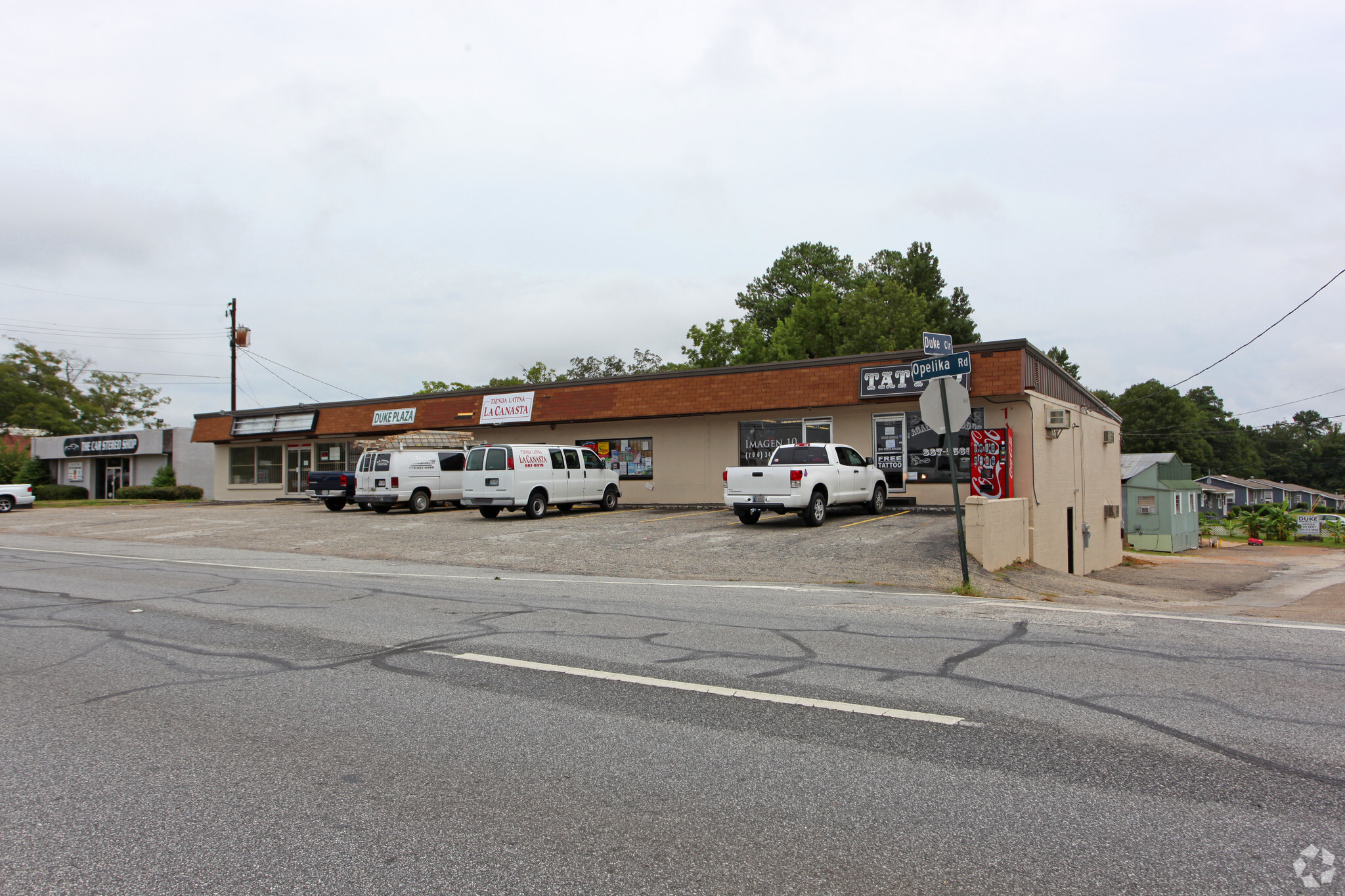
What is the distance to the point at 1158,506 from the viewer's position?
3925cm

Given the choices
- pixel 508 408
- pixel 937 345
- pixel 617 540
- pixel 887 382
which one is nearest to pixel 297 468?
pixel 508 408

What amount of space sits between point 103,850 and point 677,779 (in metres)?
2.49

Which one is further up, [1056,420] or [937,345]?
[937,345]

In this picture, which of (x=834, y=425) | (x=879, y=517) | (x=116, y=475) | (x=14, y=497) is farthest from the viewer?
(x=116, y=475)

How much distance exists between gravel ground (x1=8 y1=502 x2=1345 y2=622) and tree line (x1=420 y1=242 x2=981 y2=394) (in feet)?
60.9

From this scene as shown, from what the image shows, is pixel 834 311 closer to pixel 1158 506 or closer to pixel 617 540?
pixel 1158 506

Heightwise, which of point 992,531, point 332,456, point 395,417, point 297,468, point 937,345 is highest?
point 395,417

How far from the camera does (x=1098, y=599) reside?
477 inches

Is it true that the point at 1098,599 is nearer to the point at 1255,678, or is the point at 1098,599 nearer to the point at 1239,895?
the point at 1255,678

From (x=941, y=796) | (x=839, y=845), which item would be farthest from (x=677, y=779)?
(x=941, y=796)

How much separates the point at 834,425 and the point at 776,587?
12744 millimetres

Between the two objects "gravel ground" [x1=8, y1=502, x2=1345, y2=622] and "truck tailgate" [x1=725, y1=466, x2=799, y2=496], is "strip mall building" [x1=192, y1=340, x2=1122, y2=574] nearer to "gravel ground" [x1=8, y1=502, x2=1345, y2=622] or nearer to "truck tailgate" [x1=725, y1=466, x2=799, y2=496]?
"gravel ground" [x1=8, y1=502, x2=1345, y2=622]

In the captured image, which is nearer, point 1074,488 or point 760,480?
point 760,480

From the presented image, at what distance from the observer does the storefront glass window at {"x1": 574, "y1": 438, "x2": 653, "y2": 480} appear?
89.8 feet
